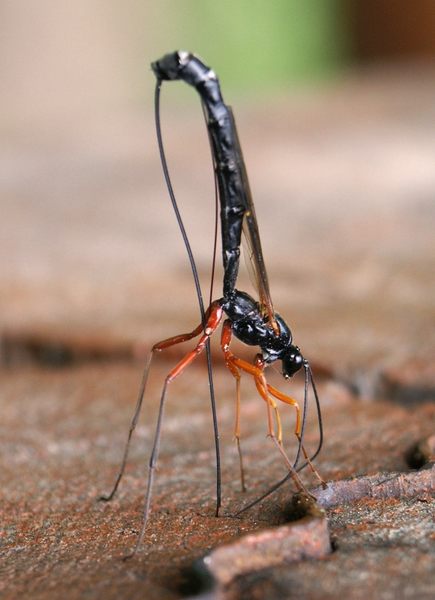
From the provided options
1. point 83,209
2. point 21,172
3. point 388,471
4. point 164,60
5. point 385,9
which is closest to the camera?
point 164,60

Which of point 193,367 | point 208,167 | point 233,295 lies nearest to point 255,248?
point 233,295

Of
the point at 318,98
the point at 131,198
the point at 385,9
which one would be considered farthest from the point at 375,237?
the point at 385,9

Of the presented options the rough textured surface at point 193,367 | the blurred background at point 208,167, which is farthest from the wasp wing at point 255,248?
the blurred background at point 208,167

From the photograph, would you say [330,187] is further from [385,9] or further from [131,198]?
[385,9]

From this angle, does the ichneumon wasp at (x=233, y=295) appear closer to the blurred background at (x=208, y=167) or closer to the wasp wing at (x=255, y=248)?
the wasp wing at (x=255, y=248)

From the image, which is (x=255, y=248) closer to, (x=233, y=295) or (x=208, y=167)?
(x=233, y=295)

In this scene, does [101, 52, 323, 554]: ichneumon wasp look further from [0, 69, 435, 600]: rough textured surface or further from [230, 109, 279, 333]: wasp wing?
[0, 69, 435, 600]: rough textured surface
